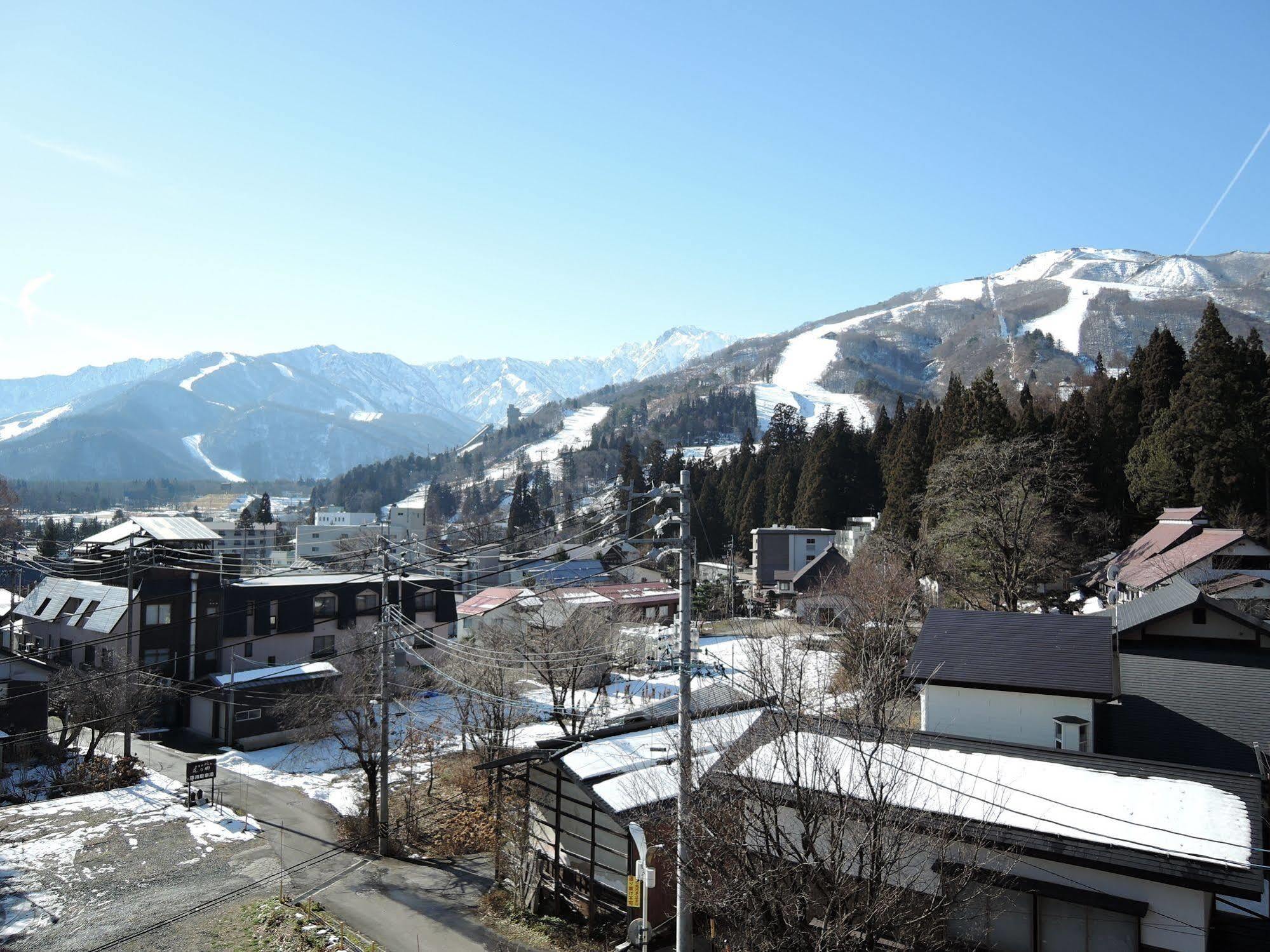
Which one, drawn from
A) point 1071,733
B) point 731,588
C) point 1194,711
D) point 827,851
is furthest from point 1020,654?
point 731,588

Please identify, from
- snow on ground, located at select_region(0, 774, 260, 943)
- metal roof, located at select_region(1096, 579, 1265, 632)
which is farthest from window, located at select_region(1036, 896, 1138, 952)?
snow on ground, located at select_region(0, 774, 260, 943)

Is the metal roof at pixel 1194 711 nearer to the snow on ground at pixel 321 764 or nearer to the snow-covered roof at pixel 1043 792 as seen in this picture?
the snow-covered roof at pixel 1043 792

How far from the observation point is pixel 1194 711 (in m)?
15.9

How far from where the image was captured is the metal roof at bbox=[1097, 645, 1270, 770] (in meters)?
14.7

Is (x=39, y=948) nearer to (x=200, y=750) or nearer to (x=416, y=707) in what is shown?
(x=200, y=750)

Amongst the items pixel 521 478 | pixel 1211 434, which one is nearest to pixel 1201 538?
pixel 1211 434

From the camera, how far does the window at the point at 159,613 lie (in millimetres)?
29375

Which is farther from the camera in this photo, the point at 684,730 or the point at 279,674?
the point at 279,674

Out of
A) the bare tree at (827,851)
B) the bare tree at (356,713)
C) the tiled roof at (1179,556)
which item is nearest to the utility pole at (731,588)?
the tiled roof at (1179,556)

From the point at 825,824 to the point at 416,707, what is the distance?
24.0m

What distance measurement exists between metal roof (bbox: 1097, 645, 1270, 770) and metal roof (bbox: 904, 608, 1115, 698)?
1.34m

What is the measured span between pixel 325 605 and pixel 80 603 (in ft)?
33.9

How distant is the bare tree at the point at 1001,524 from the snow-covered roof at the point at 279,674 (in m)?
24.4

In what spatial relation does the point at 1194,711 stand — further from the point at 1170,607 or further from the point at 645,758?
the point at 645,758
